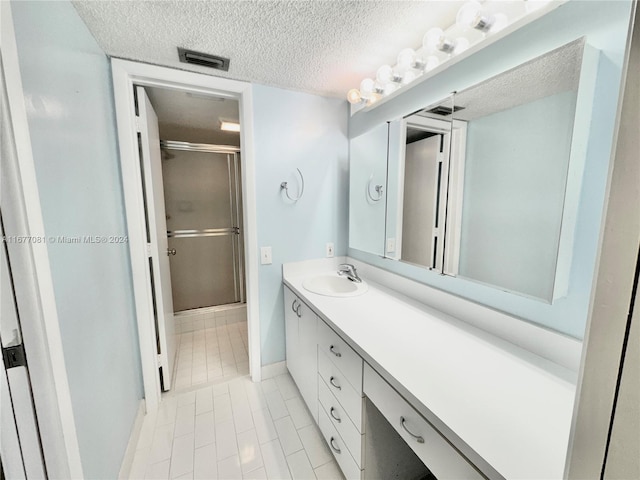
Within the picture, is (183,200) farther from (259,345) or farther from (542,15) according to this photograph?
(542,15)

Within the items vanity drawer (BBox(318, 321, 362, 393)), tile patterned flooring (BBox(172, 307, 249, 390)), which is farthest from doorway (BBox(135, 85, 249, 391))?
vanity drawer (BBox(318, 321, 362, 393))

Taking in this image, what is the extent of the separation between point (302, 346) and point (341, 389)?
0.51 metres

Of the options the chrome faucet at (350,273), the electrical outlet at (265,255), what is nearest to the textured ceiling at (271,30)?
the electrical outlet at (265,255)

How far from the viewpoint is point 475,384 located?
80 cm

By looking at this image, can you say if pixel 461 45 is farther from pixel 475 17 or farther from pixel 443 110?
pixel 443 110

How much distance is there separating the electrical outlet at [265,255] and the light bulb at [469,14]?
153 cm

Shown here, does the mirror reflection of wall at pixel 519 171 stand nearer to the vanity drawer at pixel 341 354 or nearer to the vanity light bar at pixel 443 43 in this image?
the vanity light bar at pixel 443 43

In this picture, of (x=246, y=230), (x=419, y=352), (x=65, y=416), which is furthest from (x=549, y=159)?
(x=65, y=416)

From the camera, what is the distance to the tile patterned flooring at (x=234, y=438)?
130 cm

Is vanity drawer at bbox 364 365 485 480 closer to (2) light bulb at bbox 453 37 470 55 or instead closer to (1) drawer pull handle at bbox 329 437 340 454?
(1) drawer pull handle at bbox 329 437 340 454

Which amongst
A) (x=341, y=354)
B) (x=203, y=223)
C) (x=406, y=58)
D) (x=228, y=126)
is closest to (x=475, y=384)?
(x=341, y=354)

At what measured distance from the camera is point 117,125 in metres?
1.41

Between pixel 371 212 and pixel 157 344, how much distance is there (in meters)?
1.73

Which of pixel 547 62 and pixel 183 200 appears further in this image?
A: pixel 183 200
